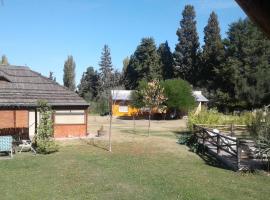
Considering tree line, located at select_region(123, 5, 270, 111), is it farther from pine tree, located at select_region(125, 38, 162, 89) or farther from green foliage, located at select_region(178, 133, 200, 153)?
green foliage, located at select_region(178, 133, 200, 153)

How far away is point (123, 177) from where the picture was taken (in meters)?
14.7

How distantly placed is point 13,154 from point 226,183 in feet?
37.7

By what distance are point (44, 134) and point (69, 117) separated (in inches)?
261

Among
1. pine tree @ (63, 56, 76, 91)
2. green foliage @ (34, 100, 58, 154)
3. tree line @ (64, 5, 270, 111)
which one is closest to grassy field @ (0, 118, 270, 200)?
green foliage @ (34, 100, 58, 154)

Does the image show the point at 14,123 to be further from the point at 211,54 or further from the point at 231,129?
the point at 211,54

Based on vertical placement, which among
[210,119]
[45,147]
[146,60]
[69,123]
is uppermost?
[146,60]

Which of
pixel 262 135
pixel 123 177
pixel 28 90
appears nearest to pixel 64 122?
pixel 28 90

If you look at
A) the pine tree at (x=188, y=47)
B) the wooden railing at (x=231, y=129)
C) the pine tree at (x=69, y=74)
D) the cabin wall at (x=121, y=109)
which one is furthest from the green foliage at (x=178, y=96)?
the pine tree at (x=69, y=74)

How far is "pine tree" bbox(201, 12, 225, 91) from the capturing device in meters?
66.1

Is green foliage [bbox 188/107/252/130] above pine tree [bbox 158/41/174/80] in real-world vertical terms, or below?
below

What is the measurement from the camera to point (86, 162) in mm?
18125

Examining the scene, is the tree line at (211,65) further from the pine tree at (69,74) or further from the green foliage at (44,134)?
the green foliage at (44,134)

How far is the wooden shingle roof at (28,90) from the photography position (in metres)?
25.7

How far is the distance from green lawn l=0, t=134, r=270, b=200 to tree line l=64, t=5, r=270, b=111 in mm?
30965
